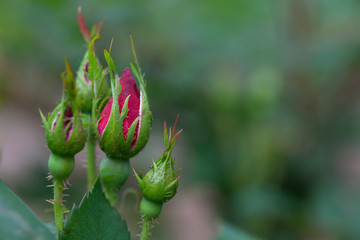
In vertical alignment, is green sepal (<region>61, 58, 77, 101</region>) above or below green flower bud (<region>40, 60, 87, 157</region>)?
above

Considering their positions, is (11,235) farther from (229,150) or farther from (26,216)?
(229,150)

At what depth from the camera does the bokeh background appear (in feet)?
7.73

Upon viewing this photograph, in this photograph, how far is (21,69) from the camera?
283 centimetres

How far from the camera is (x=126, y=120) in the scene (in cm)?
82

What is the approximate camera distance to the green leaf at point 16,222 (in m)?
0.73

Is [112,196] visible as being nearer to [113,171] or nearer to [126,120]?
[113,171]

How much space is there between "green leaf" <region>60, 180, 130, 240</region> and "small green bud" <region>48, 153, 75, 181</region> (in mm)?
69

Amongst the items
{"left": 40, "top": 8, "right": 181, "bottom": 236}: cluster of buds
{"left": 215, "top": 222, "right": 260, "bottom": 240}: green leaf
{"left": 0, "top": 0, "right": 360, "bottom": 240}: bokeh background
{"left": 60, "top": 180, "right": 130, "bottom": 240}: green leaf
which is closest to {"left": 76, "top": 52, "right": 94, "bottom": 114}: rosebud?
{"left": 40, "top": 8, "right": 181, "bottom": 236}: cluster of buds

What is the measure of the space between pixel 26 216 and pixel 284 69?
210cm

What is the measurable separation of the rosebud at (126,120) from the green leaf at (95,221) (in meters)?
0.07

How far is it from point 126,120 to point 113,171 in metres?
0.10

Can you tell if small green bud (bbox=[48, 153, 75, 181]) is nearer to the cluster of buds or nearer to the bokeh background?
the cluster of buds

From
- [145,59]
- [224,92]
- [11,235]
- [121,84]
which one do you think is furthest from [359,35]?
[11,235]

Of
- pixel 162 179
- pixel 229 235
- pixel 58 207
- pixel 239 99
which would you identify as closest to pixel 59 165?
pixel 58 207
